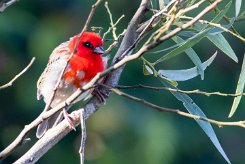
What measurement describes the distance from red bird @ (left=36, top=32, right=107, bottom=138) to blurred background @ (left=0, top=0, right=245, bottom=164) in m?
3.72

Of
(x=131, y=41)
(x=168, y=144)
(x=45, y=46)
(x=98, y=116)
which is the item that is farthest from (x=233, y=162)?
(x=131, y=41)

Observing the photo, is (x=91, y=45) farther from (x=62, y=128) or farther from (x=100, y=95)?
(x=62, y=128)

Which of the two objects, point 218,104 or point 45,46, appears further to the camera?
point 218,104

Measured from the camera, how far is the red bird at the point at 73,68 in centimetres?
352

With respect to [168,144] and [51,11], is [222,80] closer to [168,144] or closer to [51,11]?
[168,144]

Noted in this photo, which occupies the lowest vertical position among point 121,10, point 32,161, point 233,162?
point 233,162

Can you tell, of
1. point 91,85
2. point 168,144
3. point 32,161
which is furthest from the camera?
point 168,144

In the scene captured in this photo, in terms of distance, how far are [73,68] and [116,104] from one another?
4.08 metres

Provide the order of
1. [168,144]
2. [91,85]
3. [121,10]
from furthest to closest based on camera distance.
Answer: [121,10], [168,144], [91,85]

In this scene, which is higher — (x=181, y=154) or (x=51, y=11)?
(x=51, y=11)

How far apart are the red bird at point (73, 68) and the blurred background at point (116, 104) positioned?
12.2 ft

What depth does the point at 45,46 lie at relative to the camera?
314 inches

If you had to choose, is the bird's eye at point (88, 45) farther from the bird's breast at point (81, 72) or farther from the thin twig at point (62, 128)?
the thin twig at point (62, 128)

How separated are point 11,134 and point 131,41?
235 inches
